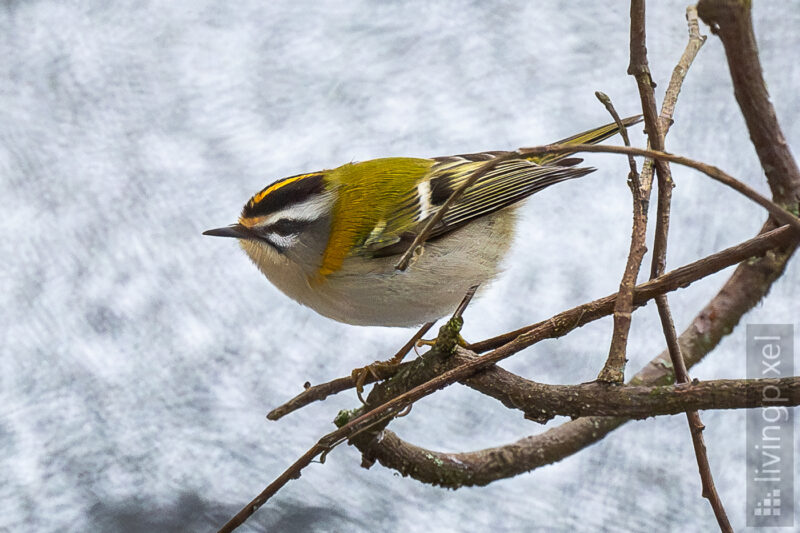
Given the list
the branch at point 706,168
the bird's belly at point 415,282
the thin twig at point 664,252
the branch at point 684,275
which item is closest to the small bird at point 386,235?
the bird's belly at point 415,282

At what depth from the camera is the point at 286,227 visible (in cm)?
105

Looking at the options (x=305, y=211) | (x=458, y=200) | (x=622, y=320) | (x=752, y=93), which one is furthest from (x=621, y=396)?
(x=305, y=211)

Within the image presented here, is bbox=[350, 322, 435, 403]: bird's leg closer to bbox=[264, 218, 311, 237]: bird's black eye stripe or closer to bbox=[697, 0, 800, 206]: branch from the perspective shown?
bbox=[264, 218, 311, 237]: bird's black eye stripe

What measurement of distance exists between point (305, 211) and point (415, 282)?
18 centimetres

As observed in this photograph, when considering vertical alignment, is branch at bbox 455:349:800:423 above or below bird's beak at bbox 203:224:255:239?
below

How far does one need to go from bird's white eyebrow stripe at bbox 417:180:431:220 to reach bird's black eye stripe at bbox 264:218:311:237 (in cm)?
14

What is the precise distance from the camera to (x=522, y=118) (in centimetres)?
140

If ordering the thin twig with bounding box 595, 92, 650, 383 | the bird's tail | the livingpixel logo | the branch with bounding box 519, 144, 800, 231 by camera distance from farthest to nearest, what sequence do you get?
the bird's tail
the livingpixel logo
the thin twig with bounding box 595, 92, 650, 383
the branch with bounding box 519, 144, 800, 231

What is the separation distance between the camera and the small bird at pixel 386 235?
0.99m

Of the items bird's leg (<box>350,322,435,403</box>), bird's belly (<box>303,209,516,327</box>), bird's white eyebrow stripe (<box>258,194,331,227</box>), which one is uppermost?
bird's white eyebrow stripe (<box>258,194,331,227</box>)

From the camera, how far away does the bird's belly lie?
0.98 m

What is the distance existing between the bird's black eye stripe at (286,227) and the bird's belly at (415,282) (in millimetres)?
78

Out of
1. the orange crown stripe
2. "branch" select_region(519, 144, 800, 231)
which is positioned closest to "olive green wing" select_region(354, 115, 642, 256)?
the orange crown stripe

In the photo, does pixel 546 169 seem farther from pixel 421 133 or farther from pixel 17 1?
pixel 17 1
